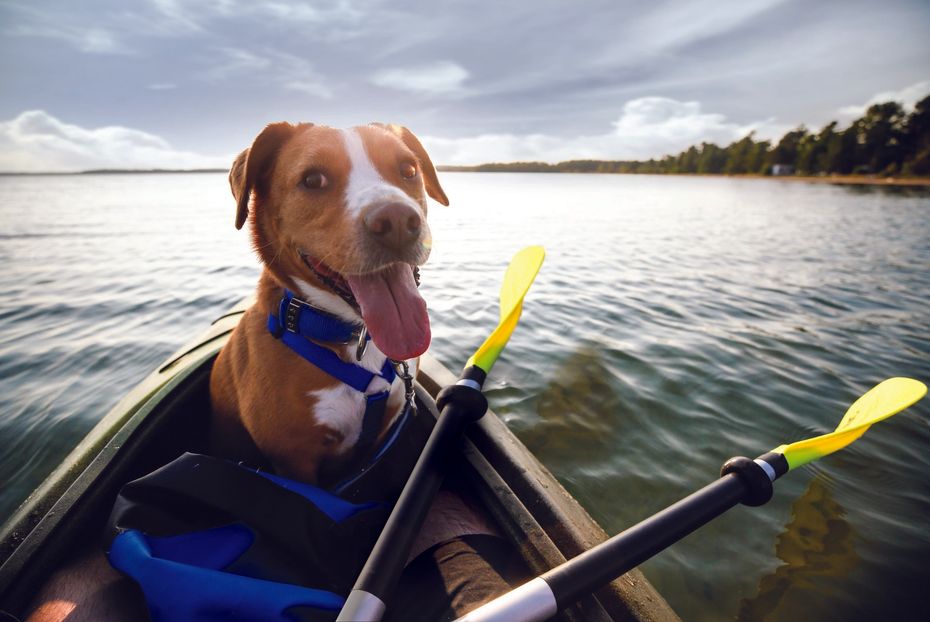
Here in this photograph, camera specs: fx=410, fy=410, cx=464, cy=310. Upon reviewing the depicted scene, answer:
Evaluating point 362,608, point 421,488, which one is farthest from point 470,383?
point 362,608

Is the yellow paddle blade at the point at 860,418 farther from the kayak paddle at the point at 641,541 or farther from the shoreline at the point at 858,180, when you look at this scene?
the shoreline at the point at 858,180

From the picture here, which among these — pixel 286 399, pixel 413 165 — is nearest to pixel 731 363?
pixel 413 165

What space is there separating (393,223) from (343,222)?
11.8 inches

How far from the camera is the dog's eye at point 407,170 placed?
8.54ft

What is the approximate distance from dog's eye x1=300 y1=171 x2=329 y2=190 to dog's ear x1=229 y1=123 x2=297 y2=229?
1.13ft

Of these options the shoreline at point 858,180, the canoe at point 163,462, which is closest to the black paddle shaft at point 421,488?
the canoe at point 163,462

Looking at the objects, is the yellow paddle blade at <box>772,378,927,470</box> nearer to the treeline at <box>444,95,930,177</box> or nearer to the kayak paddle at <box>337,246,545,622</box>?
the kayak paddle at <box>337,246,545,622</box>

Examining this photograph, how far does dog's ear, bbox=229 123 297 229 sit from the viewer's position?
2330mm

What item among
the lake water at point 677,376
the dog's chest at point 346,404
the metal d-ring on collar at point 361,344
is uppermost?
the metal d-ring on collar at point 361,344

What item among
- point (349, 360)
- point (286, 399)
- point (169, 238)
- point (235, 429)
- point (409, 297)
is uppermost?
point (409, 297)

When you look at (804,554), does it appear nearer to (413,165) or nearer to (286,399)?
(286,399)

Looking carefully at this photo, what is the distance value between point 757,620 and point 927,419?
11.4 ft

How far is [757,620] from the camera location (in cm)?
249

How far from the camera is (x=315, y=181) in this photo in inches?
90.3
